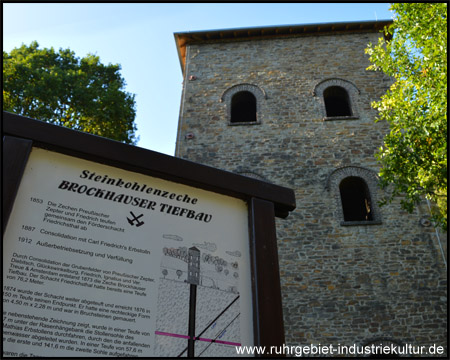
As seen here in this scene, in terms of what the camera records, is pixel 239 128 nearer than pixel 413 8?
No

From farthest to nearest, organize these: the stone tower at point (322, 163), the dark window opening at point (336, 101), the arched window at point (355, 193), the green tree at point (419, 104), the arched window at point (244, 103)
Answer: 1. the dark window opening at point (336, 101)
2. the arched window at point (244, 103)
3. the arched window at point (355, 193)
4. the stone tower at point (322, 163)
5. the green tree at point (419, 104)

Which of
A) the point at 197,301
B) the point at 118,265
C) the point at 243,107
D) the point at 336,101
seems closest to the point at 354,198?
the point at 336,101

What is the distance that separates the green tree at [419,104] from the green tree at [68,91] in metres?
10.5

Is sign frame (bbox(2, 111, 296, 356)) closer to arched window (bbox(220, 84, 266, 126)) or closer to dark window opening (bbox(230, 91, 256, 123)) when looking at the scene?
arched window (bbox(220, 84, 266, 126))

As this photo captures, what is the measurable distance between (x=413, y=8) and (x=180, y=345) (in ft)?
29.0

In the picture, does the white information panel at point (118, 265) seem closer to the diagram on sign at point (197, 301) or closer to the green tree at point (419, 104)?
the diagram on sign at point (197, 301)

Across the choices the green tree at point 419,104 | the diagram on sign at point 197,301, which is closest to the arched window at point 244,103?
the green tree at point 419,104

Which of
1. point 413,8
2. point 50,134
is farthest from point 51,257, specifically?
point 413,8

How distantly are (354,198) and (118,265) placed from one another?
1020cm

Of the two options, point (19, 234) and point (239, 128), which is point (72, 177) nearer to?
point (19, 234)

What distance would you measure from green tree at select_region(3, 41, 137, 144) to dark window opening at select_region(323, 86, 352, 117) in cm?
764

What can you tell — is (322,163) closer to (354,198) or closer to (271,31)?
(354,198)

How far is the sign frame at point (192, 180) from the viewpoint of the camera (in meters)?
2.45

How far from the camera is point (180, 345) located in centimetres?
236
